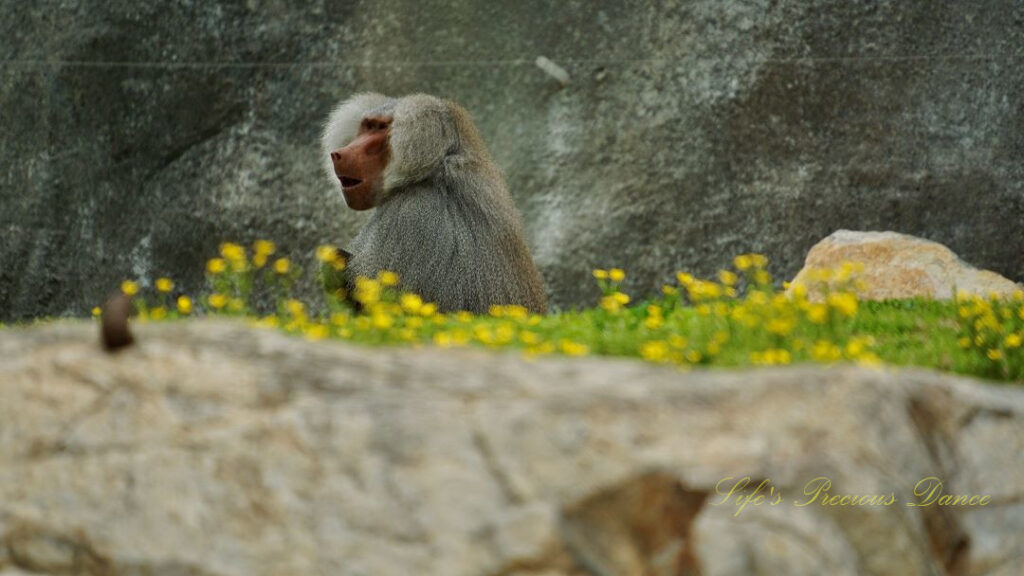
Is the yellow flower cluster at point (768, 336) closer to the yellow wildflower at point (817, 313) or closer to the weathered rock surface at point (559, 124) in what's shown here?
the yellow wildflower at point (817, 313)

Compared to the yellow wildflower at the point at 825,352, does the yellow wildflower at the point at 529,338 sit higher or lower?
higher

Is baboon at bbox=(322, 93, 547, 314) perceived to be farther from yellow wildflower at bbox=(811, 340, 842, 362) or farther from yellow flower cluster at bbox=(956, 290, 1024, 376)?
yellow wildflower at bbox=(811, 340, 842, 362)

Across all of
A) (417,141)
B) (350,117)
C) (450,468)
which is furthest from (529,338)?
(350,117)

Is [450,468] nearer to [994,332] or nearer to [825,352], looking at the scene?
[825,352]

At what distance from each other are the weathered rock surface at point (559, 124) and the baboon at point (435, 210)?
1932mm

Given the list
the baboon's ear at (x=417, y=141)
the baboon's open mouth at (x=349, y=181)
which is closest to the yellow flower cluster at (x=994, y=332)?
the baboon's ear at (x=417, y=141)

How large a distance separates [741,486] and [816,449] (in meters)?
0.28

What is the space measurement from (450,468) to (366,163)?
15.8 ft

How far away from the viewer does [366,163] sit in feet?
28.2

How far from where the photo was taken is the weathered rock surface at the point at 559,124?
10.3 m

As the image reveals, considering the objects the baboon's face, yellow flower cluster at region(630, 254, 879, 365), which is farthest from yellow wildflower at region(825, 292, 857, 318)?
the baboon's face

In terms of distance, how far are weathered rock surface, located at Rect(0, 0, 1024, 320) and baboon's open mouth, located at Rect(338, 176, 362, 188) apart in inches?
76.9

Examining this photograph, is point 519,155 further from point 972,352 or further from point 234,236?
point 972,352

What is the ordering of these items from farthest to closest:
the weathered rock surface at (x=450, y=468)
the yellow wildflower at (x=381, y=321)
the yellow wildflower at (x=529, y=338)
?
the yellow wildflower at (x=529, y=338) → the yellow wildflower at (x=381, y=321) → the weathered rock surface at (x=450, y=468)
